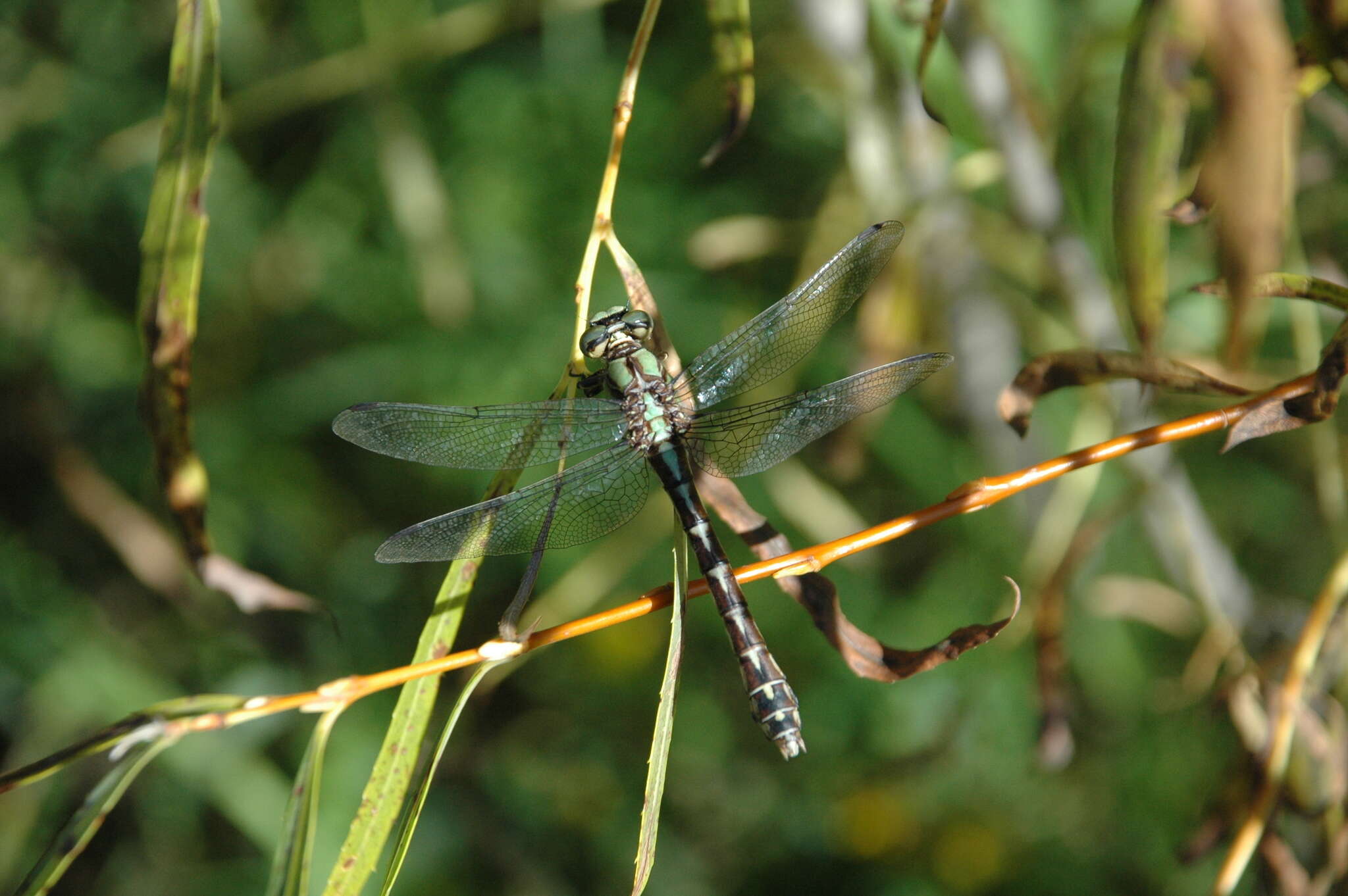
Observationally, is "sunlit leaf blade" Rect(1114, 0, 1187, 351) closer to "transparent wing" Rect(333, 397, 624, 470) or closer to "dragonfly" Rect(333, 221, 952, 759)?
"dragonfly" Rect(333, 221, 952, 759)

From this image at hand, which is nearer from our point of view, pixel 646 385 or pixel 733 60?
pixel 733 60

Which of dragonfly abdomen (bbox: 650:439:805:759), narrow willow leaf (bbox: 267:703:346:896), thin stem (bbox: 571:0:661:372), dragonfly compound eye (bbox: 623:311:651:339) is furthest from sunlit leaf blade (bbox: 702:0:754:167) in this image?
narrow willow leaf (bbox: 267:703:346:896)

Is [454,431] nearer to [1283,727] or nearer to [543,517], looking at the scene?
[543,517]

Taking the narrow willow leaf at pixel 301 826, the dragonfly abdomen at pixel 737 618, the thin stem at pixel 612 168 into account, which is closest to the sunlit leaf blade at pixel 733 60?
the thin stem at pixel 612 168

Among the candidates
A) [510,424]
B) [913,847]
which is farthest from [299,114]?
[913,847]

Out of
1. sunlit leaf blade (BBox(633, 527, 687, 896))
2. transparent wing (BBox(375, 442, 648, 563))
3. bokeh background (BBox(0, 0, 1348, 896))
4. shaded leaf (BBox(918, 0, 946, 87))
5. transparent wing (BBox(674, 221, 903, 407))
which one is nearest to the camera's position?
sunlit leaf blade (BBox(633, 527, 687, 896))

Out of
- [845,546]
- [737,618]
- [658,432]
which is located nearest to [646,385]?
[658,432]
